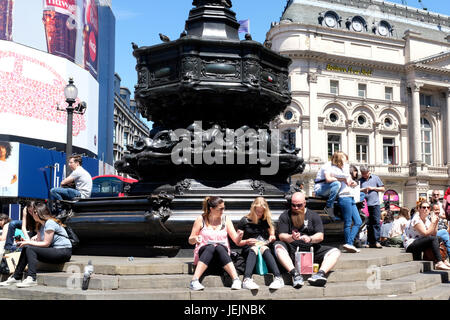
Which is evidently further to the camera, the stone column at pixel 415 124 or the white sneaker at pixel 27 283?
the stone column at pixel 415 124

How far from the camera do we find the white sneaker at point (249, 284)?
550cm

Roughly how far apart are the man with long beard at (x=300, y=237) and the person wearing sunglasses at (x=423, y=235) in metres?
2.61

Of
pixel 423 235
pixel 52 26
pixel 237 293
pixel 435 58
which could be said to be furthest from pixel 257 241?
pixel 435 58

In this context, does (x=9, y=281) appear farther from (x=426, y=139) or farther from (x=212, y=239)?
(x=426, y=139)

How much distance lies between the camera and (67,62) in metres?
45.3

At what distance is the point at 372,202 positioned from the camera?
985cm

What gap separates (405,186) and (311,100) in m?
13.0

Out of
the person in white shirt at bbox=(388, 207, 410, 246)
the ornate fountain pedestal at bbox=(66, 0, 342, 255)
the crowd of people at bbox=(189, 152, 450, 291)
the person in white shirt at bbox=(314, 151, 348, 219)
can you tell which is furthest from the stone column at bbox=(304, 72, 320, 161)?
the crowd of people at bbox=(189, 152, 450, 291)

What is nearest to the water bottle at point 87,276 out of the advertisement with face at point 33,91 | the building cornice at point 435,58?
the advertisement with face at point 33,91

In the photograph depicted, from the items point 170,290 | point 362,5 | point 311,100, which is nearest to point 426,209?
point 170,290

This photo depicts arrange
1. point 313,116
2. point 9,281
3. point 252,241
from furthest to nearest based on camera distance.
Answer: point 313,116, point 9,281, point 252,241

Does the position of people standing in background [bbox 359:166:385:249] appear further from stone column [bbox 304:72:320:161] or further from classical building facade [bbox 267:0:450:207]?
stone column [bbox 304:72:320:161]

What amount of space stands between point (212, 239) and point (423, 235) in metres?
3.95

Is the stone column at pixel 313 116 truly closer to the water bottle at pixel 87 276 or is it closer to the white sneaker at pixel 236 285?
the white sneaker at pixel 236 285
